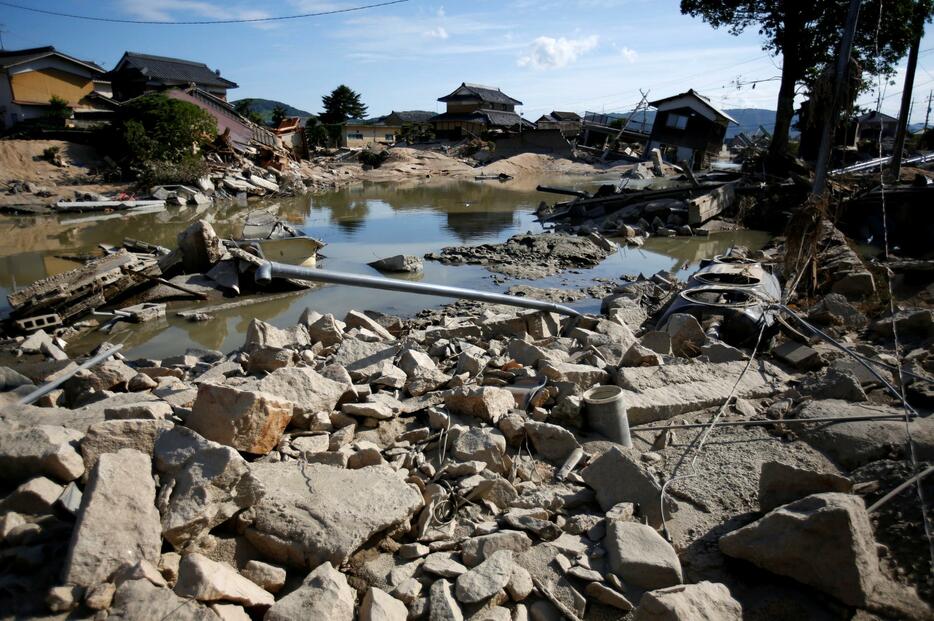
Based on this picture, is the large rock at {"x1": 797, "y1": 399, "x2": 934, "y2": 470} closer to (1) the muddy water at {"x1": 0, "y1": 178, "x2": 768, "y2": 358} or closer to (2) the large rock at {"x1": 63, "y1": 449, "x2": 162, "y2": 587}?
(2) the large rock at {"x1": 63, "y1": 449, "x2": 162, "y2": 587}

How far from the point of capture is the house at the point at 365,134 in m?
44.6

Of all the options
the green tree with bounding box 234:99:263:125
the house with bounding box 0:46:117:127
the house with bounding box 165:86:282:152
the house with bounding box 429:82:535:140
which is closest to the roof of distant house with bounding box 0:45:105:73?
the house with bounding box 0:46:117:127

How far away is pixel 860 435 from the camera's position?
135 inches

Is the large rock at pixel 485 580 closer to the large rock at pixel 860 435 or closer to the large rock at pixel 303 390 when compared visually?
the large rock at pixel 303 390

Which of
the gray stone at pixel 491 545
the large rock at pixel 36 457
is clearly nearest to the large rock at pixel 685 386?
the gray stone at pixel 491 545

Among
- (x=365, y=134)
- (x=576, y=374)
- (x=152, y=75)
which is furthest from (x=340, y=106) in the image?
(x=576, y=374)

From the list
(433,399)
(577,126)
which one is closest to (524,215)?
(433,399)

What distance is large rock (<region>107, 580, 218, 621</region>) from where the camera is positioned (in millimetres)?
1820

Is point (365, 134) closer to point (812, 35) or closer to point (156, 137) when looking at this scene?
point (156, 137)

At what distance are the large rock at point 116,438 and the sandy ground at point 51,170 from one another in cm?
2122

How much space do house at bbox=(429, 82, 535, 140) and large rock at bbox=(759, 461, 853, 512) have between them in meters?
44.0

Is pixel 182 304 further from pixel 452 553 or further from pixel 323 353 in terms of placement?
pixel 452 553

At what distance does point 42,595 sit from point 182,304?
27.0ft

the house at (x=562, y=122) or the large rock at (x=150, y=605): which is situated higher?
the house at (x=562, y=122)
